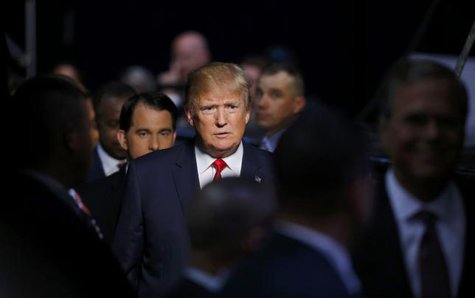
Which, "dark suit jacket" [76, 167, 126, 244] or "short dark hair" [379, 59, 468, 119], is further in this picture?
"dark suit jacket" [76, 167, 126, 244]

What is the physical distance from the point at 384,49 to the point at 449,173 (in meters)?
8.51

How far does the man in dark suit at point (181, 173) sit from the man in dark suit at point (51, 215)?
0.83m

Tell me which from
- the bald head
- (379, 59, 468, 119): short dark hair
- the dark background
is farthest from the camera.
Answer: the dark background

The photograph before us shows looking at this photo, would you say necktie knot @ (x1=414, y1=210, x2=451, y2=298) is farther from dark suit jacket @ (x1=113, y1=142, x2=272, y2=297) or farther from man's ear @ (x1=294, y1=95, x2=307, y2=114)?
man's ear @ (x1=294, y1=95, x2=307, y2=114)

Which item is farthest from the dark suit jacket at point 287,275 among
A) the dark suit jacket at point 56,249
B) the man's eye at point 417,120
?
the dark suit jacket at point 56,249

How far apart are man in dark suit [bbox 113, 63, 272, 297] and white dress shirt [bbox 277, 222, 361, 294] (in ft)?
5.90

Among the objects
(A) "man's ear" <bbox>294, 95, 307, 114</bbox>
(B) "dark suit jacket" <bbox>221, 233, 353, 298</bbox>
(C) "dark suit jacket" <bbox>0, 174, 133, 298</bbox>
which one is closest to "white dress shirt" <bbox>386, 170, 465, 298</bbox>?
(B) "dark suit jacket" <bbox>221, 233, 353, 298</bbox>

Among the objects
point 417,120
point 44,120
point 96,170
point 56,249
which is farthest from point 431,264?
point 96,170

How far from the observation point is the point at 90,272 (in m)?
3.91

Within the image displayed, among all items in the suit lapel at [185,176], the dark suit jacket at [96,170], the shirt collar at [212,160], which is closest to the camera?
the suit lapel at [185,176]

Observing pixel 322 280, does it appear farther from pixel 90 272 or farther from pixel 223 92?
pixel 223 92

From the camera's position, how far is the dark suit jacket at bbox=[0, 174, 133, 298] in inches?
153

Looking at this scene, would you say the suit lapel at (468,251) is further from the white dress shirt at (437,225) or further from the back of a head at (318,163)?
the back of a head at (318,163)

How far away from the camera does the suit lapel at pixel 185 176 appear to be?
197 inches
